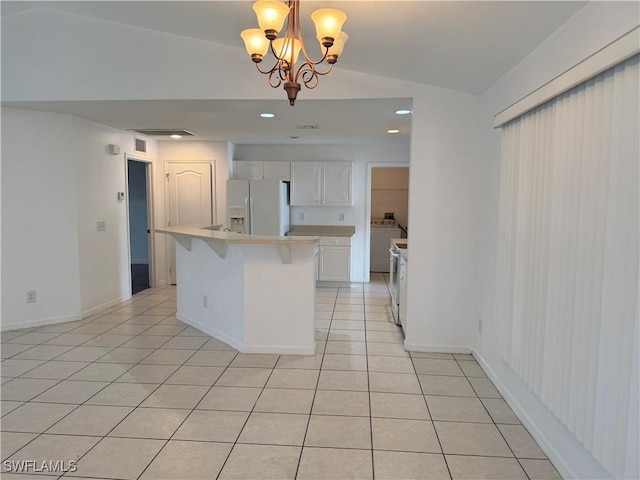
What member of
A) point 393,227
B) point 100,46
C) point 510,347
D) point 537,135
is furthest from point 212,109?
point 393,227

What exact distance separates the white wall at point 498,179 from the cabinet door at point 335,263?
2983 millimetres

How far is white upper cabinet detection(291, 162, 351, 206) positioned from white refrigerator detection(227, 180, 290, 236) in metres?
0.45

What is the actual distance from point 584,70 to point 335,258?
4750 millimetres

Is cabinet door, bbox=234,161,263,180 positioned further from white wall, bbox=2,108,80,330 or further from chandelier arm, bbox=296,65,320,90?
chandelier arm, bbox=296,65,320,90

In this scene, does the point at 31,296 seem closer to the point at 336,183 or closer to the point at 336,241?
the point at 336,241

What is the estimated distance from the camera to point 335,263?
248 inches

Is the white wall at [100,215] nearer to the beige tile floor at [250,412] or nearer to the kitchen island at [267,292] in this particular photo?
the beige tile floor at [250,412]

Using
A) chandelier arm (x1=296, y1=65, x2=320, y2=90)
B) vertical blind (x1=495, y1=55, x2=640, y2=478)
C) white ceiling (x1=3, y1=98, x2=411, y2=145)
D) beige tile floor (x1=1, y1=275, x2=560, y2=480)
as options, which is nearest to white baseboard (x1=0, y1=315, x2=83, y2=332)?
beige tile floor (x1=1, y1=275, x2=560, y2=480)

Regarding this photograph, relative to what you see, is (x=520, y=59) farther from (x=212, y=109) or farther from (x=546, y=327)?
(x=212, y=109)

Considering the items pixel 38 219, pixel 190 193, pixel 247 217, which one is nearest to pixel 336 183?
pixel 247 217

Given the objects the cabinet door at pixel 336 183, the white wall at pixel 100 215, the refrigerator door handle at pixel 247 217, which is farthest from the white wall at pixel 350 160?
the white wall at pixel 100 215

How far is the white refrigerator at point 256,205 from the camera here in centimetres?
602

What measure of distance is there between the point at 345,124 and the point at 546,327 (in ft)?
10.7

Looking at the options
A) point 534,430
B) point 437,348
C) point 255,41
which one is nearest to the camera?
point 255,41
